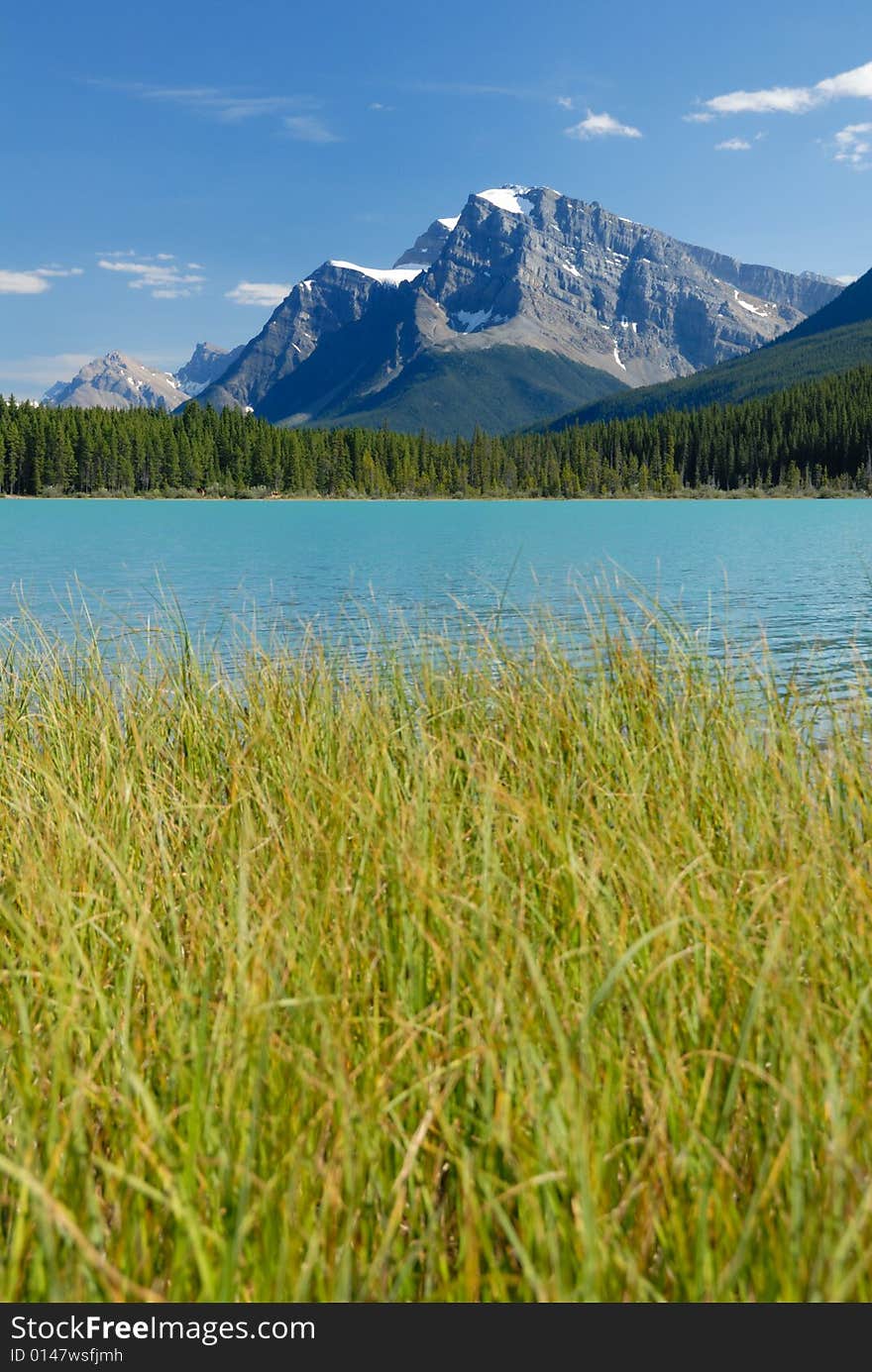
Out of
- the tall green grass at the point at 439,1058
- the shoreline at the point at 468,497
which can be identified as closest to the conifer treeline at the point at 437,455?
the shoreline at the point at 468,497

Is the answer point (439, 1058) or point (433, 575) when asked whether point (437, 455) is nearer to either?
point (433, 575)

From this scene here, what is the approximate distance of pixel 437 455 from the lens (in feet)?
490

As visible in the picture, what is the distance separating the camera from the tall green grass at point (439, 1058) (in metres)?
1.85

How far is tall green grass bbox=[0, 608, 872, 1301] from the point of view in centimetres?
185

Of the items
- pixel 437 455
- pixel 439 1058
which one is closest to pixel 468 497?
pixel 437 455

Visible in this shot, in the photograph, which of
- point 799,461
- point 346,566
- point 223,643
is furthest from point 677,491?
point 223,643

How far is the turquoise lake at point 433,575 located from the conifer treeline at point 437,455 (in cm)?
5852

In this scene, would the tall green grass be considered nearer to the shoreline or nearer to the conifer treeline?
the shoreline

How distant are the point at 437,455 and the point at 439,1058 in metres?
151

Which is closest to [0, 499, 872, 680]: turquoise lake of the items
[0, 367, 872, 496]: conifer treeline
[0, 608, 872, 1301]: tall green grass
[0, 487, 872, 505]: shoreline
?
[0, 608, 872, 1301]: tall green grass

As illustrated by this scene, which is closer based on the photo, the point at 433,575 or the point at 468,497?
the point at 433,575

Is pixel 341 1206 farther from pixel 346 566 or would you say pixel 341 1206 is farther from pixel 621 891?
Answer: pixel 346 566

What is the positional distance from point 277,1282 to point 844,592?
28029mm
